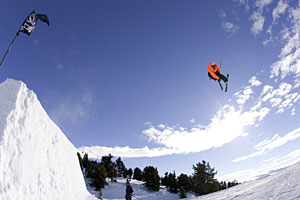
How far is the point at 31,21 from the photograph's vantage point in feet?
41.2

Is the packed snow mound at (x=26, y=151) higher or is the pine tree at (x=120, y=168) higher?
the pine tree at (x=120, y=168)

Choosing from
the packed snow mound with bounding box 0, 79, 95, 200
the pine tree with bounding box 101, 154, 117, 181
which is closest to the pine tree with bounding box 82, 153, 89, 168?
the pine tree with bounding box 101, 154, 117, 181

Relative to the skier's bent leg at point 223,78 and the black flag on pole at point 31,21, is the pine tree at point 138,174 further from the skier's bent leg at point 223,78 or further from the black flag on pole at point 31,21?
the black flag on pole at point 31,21

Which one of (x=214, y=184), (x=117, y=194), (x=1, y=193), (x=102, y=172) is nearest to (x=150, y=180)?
(x=117, y=194)

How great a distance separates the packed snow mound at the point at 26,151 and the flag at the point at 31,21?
13.8ft

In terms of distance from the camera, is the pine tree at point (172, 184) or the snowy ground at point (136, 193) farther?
the pine tree at point (172, 184)

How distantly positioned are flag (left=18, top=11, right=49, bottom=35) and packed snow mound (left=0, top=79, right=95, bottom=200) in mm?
4207

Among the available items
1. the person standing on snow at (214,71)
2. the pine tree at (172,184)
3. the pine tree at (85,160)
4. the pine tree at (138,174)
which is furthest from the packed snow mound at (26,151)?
the pine tree at (138,174)

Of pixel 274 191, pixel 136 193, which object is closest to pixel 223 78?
pixel 274 191

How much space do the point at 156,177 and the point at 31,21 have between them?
61.9 metres

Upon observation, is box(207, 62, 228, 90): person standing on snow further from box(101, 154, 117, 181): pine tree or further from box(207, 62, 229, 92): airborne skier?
box(101, 154, 117, 181): pine tree

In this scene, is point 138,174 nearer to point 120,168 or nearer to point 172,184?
point 120,168

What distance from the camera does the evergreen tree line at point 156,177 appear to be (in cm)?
4266

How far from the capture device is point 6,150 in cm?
768
